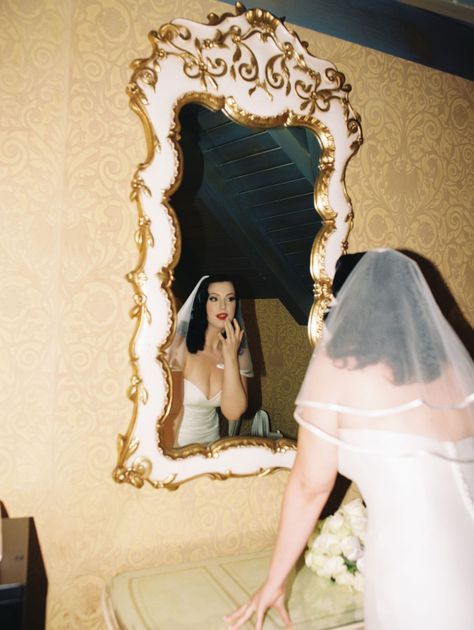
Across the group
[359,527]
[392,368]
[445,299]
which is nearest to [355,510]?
[359,527]

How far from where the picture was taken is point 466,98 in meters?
2.51

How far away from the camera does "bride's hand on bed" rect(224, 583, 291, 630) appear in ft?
4.79

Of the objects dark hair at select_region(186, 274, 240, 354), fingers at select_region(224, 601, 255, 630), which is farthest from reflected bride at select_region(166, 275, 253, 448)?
fingers at select_region(224, 601, 255, 630)

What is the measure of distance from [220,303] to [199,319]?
4.0 inches

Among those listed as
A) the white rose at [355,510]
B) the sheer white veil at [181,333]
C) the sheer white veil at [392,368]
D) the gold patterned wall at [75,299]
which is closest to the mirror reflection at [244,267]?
the sheer white veil at [181,333]

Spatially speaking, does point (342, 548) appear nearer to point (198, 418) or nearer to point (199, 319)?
point (198, 418)

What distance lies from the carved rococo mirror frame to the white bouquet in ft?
1.01

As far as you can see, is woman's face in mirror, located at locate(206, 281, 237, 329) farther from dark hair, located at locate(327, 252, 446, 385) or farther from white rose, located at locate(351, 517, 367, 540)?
white rose, located at locate(351, 517, 367, 540)

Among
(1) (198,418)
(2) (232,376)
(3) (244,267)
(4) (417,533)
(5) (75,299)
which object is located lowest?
(4) (417,533)

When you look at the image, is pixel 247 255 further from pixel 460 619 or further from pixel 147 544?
pixel 460 619

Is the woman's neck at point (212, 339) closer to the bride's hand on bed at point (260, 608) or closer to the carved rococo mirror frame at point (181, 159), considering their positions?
the carved rococo mirror frame at point (181, 159)

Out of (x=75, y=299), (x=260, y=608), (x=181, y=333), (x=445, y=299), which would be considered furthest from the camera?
(x=445, y=299)

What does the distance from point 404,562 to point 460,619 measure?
7.2 inches

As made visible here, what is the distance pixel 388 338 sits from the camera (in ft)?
4.66
